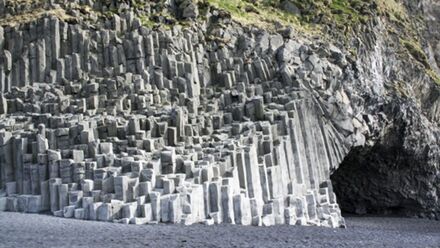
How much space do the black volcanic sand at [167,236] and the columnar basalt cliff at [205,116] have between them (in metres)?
0.81

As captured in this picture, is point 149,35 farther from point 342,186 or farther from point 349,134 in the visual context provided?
point 342,186

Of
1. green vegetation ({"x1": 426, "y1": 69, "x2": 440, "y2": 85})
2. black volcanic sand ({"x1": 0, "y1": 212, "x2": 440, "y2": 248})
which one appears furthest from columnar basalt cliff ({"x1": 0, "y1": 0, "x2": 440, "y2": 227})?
black volcanic sand ({"x1": 0, "y1": 212, "x2": 440, "y2": 248})

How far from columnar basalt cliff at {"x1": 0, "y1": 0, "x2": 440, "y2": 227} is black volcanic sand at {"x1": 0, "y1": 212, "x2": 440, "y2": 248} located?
81cm

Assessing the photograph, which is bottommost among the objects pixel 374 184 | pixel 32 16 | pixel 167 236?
pixel 167 236

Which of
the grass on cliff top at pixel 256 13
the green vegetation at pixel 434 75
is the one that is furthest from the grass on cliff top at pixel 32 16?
the green vegetation at pixel 434 75

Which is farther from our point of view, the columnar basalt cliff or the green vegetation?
the green vegetation

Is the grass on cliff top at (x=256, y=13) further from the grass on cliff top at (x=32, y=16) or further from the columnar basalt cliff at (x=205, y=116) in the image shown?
the grass on cliff top at (x=32, y=16)

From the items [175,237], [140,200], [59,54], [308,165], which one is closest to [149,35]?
[59,54]

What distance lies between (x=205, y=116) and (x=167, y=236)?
6748 mm

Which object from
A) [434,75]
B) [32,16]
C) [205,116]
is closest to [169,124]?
[205,116]

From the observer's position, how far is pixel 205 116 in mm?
19438

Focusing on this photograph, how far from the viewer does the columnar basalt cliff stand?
52.5 feet

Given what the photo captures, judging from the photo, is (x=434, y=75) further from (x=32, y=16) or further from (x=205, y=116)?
(x=32, y=16)

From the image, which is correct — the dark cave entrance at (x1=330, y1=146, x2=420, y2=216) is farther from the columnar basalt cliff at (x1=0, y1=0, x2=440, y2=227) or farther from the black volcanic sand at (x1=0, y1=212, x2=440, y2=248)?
the black volcanic sand at (x1=0, y1=212, x2=440, y2=248)
